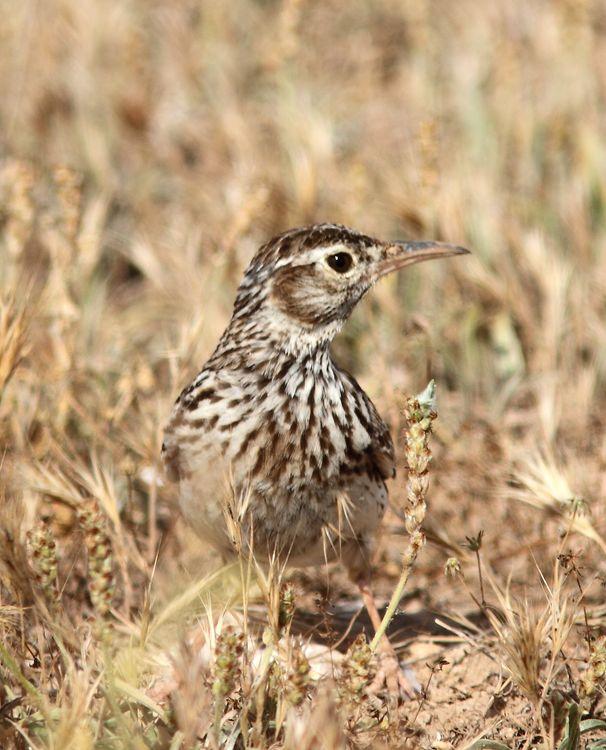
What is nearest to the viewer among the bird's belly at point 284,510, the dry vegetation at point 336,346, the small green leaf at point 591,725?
the dry vegetation at point 336,346

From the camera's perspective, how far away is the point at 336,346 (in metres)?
7.23

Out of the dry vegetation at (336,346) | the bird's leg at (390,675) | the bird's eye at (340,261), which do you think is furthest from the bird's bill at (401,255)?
the bird's leg at (390,675)

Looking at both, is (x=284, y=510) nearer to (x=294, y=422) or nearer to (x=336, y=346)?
(x=294, y=422)

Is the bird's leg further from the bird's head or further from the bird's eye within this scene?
the bird's eye

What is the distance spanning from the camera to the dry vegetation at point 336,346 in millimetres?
3916

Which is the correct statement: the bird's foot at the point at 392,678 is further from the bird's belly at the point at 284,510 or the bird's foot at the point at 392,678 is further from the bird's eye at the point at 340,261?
the bird's eye at the point at 340,261

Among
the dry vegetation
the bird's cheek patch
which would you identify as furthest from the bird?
the dry vegetation

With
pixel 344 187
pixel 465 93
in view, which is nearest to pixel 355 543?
pixel 344 187

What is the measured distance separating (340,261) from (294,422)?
680 millimetres

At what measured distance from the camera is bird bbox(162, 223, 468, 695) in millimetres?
4594

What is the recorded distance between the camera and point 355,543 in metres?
4.98

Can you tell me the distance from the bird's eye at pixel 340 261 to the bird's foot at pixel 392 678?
147 centimetres

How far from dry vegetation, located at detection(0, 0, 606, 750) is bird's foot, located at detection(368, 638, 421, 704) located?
0.08 metres

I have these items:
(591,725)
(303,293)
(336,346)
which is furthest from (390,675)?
(336,346)
